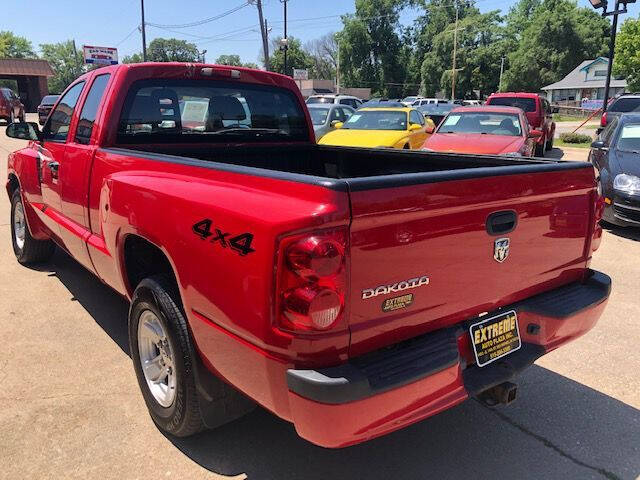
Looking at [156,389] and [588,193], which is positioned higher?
[588,193]

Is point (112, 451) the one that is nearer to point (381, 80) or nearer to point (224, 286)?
point (224, 286)

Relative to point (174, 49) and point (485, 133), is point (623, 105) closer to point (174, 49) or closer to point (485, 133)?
point (485, 133)

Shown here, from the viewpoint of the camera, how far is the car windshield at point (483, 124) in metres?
10.7

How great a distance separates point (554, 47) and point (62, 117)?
83722 mm

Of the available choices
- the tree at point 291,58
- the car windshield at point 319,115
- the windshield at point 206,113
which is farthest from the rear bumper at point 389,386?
the tree at point 291,58

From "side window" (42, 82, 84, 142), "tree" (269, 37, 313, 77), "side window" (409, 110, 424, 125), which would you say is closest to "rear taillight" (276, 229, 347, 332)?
"side window" (42, 82, 84, 142)

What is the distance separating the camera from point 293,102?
461cm

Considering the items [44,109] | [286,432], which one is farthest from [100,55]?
[286,432]

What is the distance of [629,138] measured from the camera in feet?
26.7

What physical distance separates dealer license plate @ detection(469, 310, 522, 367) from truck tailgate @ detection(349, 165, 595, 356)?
0.07 meters

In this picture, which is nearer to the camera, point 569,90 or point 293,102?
point 293,102

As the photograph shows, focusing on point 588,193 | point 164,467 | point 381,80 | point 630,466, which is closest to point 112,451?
point 164,467

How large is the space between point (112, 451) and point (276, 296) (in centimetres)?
156

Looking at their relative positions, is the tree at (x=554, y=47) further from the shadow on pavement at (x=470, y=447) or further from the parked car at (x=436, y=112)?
the shadow on pavement at (x=470, y=447)
